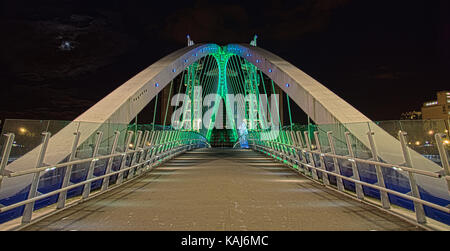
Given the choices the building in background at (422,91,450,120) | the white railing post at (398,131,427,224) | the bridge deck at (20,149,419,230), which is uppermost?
the building in background at (422,91,450,120)

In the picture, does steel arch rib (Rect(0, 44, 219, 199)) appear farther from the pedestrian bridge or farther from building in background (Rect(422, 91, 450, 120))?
building in background (Rect(422, 91, 450, 120))

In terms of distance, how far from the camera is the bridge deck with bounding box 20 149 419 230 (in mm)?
3701

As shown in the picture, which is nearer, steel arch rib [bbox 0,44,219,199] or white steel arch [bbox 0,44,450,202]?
steel arch rib [bbox 0,44,219,199]

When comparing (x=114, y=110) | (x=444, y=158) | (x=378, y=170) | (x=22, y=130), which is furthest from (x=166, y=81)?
(x=444, y=158)

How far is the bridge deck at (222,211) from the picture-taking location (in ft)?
12.1

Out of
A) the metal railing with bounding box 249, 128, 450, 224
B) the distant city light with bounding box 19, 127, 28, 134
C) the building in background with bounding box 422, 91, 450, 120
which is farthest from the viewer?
the building in background with bounding box 422, 91, 450, 120

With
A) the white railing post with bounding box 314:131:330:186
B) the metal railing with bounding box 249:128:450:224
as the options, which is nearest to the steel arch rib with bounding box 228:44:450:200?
the metal railing with bounding box 249:128:450:224

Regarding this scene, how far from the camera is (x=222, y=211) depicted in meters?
4.45

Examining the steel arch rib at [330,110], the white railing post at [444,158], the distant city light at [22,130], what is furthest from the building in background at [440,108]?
Result: the distant city light at [22,130]

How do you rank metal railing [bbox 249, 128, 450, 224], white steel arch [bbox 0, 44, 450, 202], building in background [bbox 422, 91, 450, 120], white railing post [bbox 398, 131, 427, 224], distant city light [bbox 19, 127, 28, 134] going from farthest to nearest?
building in background [bbox 422, 91, 450, 120], white steel arch [bbox 0, 44, 450, 202], distant city light [bbox 19, 127, 28, 134], white railing post [bbox 398, 131, 427, 224], metal railing [bbox 249, 128, 450, 224]

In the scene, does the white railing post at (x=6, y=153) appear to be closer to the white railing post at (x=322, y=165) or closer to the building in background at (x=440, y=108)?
the white railing post at (x=322, y=165)

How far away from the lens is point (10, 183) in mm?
3818
